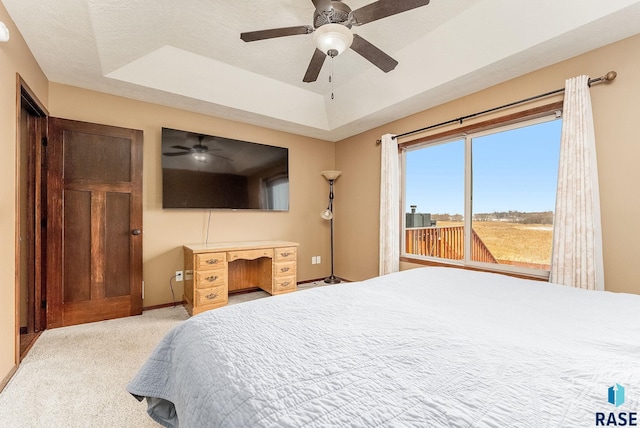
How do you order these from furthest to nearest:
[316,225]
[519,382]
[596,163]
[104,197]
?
A: 1. [316,225]
2. [104,197]
3. [596,163]
4. [519,382]

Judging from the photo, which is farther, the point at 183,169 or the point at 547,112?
the point at 183,169

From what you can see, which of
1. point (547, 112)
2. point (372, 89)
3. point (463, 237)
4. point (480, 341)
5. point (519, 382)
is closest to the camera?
point (519, 382)

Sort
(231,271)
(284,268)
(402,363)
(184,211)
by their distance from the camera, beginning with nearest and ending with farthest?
(402,363)
(184,211)
(284,268)
(231,271)

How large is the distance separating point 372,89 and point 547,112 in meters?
1.77

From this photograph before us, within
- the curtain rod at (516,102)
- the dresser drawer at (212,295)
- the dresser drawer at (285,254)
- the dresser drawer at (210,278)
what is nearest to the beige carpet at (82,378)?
the dresser drawer at (212,295)

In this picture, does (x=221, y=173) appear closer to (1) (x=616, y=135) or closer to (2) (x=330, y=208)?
(2) (x=330, y=208)

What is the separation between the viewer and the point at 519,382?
0.72 m

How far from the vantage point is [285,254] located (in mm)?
3680

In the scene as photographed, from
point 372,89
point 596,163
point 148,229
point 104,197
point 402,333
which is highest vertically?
point 372,89

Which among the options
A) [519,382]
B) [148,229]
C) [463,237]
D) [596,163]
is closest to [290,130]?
[148,229]

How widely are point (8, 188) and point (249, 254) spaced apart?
206 centimetres

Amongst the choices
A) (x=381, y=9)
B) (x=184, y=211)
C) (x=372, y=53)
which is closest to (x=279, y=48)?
(x=372, y=53)

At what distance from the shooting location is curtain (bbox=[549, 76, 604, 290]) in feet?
6.98

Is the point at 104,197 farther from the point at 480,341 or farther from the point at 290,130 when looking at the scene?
the point at 480,341
